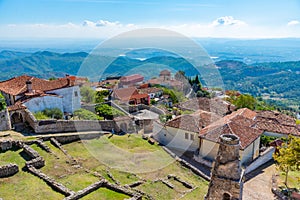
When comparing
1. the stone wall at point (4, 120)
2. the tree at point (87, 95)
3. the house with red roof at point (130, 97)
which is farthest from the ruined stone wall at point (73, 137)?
the tree at point (87, 95)

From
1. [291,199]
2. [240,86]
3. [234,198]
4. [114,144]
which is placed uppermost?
[234,198]

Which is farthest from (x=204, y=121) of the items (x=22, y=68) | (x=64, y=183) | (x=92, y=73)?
(x=22, y=68)

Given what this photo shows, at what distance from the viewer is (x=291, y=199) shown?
651 inches

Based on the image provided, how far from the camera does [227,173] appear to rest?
348 inches

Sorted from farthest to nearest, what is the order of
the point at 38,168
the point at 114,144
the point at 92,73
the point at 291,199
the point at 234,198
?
the point at 92,73 → the point at 114,144 → the point at 291,199 → the point at 38,168 → the point at 234,198

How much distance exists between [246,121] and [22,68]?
13106 cm

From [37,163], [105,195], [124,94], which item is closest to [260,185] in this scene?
[105,195]

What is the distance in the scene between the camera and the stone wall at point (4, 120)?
19.7 m

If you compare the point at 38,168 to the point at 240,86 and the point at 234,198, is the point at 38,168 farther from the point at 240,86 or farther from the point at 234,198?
the point at 240,86

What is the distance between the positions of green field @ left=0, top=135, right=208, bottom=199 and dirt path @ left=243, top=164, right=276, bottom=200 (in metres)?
3.31

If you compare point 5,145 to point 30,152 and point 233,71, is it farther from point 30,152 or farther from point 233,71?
point 233,71

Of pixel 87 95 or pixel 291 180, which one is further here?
pixel 87 95

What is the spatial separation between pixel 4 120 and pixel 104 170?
10232 mm

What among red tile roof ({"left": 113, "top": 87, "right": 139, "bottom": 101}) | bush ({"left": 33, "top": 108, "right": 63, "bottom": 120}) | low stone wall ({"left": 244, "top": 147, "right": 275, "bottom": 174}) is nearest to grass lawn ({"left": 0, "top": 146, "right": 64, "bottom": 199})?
bush ({"left": 33, "top": 108, "right": 63, "bottom": 120})
